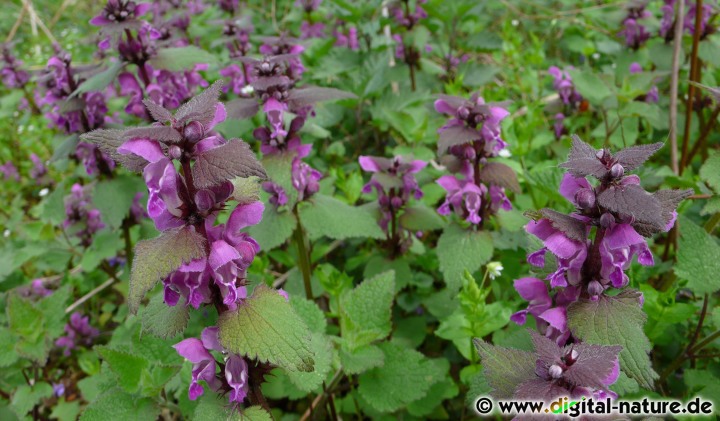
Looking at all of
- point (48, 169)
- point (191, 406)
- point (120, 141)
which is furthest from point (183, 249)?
point (48, 169)

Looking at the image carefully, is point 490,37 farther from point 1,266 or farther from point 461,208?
point 1,266

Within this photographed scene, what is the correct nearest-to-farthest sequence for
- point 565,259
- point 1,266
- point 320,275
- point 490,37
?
point 565,259
point 320,275
point 1,266
point 490,37

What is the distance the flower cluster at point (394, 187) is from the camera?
2752 millimetres

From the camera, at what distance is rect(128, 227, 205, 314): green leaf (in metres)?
1.23

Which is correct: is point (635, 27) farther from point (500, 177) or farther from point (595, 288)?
point (595, 288)

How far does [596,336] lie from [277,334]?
36.4 inches

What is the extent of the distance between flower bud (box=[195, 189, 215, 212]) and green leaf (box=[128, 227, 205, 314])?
69mm

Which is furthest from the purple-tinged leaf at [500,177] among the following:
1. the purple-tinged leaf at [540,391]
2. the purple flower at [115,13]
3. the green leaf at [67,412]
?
the green leaf at [67,412]

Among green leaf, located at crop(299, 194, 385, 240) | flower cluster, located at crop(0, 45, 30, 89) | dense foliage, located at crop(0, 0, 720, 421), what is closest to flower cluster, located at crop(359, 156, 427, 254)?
dense foliage, located at crop(0, 0, 720, 421)

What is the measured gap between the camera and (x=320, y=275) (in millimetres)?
2545

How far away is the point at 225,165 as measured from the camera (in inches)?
49.9

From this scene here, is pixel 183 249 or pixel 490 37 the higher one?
pixel 183 249

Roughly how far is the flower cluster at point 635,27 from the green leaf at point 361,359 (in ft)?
11.6
